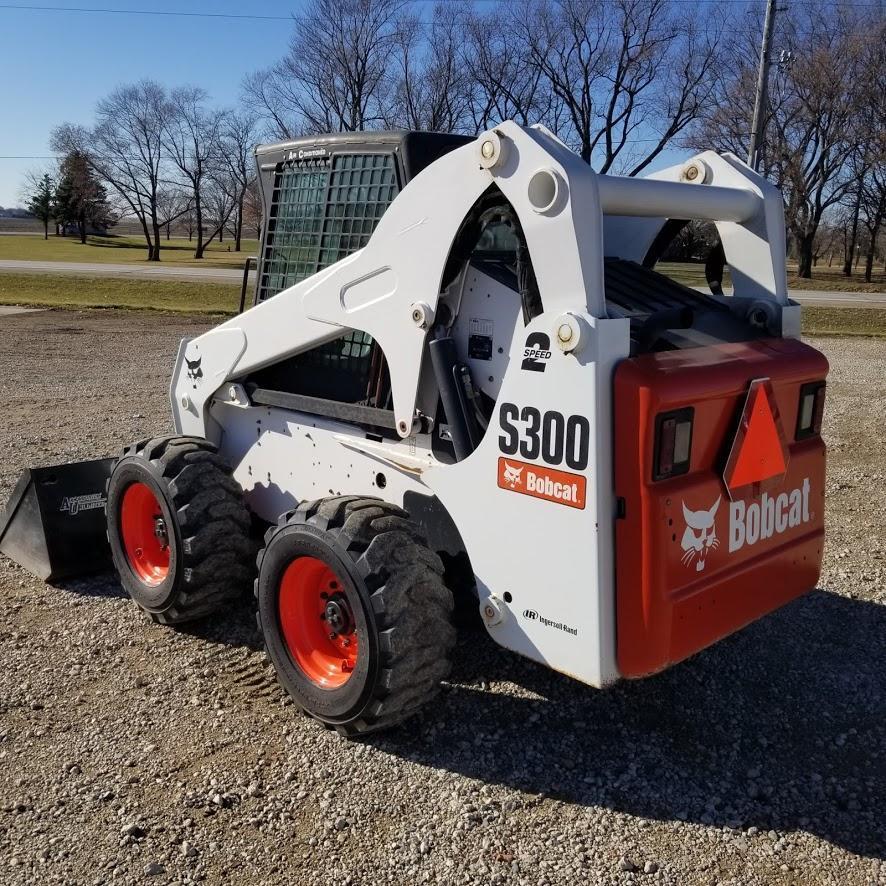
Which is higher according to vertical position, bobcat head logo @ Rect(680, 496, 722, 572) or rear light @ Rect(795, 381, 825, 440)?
rear light @ Rect(795, 381, 825, 440)

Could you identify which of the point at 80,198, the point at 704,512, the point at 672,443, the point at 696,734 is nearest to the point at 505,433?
the point at 672,443

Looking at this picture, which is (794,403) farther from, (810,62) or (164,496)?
(810,62)

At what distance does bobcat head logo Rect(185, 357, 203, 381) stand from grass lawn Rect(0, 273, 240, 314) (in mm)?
Result: 15471

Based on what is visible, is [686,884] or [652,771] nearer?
[686,884]

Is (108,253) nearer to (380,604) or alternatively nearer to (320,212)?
(320,212)

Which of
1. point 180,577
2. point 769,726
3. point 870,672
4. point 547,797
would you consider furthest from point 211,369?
point 870,672

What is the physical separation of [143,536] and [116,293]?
21.4 meters

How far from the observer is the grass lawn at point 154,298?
63.7 ft

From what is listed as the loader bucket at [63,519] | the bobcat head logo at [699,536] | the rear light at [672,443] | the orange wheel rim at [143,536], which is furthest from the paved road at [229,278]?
the rear light at [672,443]

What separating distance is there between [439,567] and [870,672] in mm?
2190

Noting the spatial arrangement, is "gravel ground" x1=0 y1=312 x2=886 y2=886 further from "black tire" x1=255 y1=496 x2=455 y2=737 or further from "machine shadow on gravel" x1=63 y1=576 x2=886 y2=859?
"black tire" x1=255 y1=496 x2=455 y2=737

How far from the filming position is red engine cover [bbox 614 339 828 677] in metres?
2.87

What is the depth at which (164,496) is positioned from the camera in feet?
13.7

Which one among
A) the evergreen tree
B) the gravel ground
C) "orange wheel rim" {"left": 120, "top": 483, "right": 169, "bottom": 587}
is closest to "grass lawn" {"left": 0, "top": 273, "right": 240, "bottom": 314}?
"orange wheel rim" {"left": 120, "top": 483, "right": 169, "bottom": 587}
